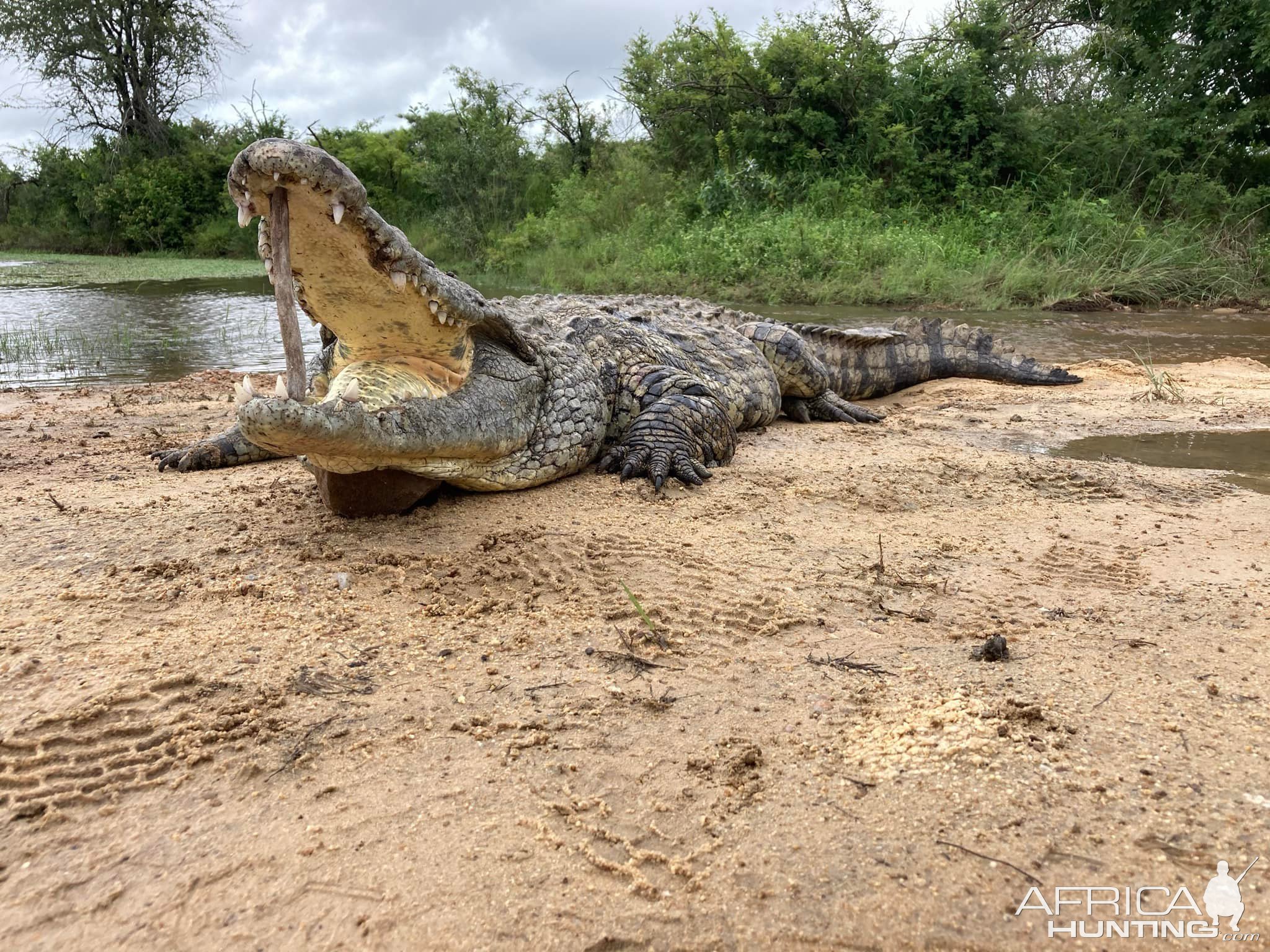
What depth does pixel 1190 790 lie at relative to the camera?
1.41 metres

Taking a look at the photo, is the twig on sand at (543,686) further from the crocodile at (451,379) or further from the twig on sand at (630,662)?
the crocodile at (451,379)

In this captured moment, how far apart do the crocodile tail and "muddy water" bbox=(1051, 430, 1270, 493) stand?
210 centimetres

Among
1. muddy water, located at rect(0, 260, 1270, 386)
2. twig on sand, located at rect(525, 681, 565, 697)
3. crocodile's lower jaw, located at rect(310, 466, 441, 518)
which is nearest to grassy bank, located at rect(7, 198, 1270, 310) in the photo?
muddy water, located at rect(0, 260, 1270, 386)

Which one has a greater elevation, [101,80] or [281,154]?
[101,80]

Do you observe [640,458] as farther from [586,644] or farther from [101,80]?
[101,80]

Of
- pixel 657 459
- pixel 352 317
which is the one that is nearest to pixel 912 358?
pixel 657 459

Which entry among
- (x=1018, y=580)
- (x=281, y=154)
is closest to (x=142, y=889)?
(x=281, y=154)

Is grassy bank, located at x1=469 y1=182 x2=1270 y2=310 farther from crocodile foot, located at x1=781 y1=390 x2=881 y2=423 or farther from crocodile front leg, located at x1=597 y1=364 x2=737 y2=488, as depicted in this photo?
crocodile front leg, located at x1=597 y1=364 x2=737 y2=488

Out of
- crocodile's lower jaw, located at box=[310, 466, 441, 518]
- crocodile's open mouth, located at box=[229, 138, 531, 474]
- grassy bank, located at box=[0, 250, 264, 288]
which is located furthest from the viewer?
grassy bank, located at box=[0, 250, 264, 288]

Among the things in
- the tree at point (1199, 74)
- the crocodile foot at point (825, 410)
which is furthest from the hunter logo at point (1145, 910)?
the tree at point (1199, 74)

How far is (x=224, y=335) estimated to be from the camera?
389 inches

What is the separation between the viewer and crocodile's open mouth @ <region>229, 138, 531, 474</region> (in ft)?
7.18

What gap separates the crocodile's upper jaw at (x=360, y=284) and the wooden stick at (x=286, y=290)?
0.04 m

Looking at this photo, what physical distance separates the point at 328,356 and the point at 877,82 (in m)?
17.4
